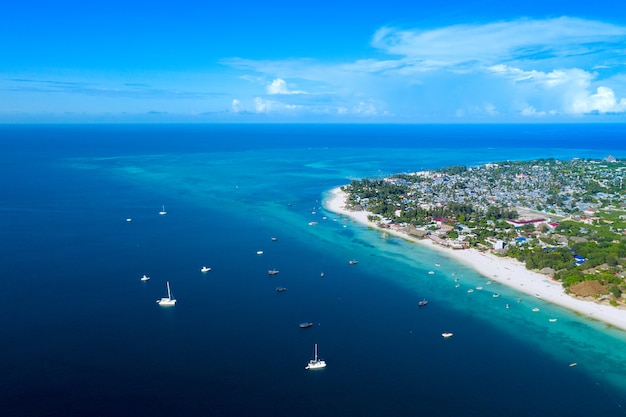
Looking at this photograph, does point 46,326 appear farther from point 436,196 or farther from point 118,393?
point 436,196

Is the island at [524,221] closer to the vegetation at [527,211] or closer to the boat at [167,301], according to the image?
the vegetation at [527,211]

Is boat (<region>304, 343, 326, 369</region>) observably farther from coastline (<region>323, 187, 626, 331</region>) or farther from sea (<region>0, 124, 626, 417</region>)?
coastline (<region>323, 187, 626, 331</region>)

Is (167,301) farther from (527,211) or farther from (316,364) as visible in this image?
(527,211)

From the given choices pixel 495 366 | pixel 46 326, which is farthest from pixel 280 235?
pixel 495 366

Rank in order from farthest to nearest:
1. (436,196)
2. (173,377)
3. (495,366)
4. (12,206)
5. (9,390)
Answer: (436,196), (12,206), (495,366), (173,377), (9,390)

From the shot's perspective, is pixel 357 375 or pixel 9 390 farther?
pixel 357 375

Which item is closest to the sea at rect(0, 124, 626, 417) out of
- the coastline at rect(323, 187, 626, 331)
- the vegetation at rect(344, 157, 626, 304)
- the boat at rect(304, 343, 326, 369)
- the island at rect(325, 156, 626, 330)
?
the boat at rect(304, 343, 326, 369)
